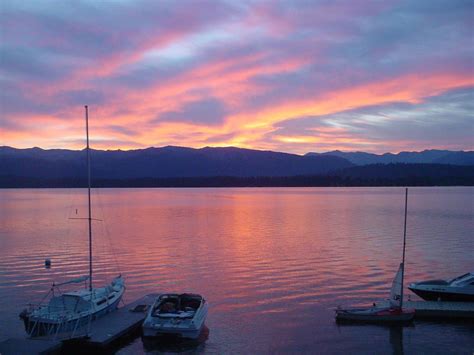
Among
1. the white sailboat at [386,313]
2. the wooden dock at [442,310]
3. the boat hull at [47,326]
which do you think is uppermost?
the boat hull at [47,326]

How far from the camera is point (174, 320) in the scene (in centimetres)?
2161

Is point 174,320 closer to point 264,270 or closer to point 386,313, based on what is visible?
point 386,313

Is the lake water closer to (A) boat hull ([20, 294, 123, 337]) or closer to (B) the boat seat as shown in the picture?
(B) the boat seat

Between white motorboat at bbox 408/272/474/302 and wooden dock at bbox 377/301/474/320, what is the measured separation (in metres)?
0.67

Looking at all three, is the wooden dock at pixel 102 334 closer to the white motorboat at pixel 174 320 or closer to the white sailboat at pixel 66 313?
the white sailboat at pixel 66 313

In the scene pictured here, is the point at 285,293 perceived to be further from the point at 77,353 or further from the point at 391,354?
the point at 77,353

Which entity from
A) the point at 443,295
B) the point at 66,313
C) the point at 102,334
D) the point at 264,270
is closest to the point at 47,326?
the point at 66,313

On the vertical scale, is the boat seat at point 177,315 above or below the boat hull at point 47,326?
above

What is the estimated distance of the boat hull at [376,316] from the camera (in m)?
24.4

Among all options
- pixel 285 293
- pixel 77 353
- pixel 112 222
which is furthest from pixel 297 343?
pixel 112 222

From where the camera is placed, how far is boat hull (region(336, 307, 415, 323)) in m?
24.4

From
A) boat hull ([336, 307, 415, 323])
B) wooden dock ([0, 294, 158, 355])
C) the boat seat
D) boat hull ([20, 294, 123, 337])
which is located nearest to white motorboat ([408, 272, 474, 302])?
boat hull ([336, 307, 415, 323])

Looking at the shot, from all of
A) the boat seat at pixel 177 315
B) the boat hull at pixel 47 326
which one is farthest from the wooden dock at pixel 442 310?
the boat hull at pixel 47 326

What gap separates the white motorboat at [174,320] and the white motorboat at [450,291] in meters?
13.9
